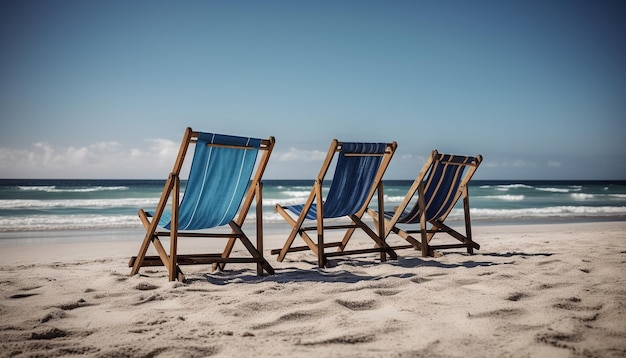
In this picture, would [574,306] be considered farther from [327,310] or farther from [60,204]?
[60,204]

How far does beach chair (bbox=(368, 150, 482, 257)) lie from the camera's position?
185 inches

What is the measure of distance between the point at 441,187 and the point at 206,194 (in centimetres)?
257

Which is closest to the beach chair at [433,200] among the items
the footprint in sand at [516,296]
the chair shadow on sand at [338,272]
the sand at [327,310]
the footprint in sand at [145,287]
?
the chair shadow on sand at [338,272]

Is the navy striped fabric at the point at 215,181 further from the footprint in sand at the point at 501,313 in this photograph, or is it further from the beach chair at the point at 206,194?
the footprint in sand at the point at 501,313

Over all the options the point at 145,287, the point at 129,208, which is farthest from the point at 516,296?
the point at 129,208

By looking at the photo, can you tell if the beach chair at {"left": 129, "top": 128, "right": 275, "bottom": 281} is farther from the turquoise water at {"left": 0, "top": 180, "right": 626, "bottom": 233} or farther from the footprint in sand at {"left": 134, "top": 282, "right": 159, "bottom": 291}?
the turquoise water at {"left": 0, "top": 180, "right": 626, "bottom": 233}

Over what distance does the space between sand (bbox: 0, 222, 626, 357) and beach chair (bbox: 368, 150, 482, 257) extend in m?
0.62

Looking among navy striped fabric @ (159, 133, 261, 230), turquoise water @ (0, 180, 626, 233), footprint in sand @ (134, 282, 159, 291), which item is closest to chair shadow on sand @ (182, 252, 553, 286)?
footprint in sand @ (134, 282, 159, 291)

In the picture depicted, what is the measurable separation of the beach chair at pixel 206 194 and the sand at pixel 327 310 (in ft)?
0.68

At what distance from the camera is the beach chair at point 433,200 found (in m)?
4.69

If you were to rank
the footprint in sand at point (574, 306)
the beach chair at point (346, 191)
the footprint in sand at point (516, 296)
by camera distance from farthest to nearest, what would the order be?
the beach chair at point (346, 191) < the footprint in sand at point (516, 296) < the footprint in sand at point (574, 306)

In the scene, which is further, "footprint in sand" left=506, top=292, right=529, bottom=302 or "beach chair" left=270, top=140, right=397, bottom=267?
"beach chair" left=270, top=140, right=397, bottom=267

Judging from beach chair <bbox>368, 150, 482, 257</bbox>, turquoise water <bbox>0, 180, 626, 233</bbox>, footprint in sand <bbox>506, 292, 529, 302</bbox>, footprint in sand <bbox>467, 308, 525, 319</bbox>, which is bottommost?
turquoise water <bbox>0, 180, 626, 233</bbox>

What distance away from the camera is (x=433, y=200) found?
4867 millimetres
